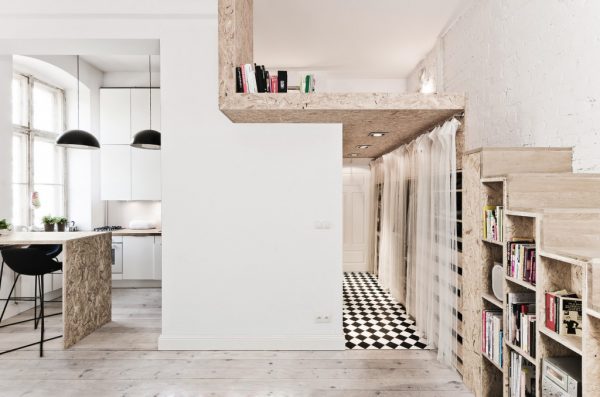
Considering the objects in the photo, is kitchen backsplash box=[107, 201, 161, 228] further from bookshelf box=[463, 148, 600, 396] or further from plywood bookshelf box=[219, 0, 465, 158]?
bookshelf box=[463, 148, 600, 396]

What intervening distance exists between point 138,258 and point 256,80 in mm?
3684

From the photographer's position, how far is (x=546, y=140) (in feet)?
7.27

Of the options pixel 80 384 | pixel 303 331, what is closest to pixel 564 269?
pixel 303 331

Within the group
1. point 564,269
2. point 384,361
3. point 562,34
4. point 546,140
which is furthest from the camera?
point 384,361

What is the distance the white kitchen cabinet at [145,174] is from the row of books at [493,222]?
178 inches

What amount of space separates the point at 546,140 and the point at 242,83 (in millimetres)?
2163

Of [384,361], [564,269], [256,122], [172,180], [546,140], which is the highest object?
[256,122]

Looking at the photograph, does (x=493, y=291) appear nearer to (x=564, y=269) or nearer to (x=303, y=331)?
(x=564, y=269)

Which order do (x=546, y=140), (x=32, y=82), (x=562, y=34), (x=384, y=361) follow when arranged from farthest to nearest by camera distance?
(x=32, y=82)
(x=384, y=361)
(x=546, y=140)
(x=562, y=34)

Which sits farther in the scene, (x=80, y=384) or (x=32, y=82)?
(x=32, y=82)

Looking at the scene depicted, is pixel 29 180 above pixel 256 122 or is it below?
below

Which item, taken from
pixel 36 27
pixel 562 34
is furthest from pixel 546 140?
pixel 36 27

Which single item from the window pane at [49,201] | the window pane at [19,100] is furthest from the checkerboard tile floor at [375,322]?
the window pane at [19,100]

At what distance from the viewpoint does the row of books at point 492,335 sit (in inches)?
86.6
